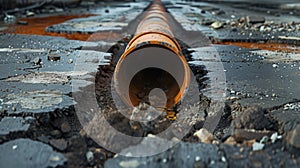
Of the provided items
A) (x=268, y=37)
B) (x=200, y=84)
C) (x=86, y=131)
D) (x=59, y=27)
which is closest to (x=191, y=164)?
(x=86, y=131)

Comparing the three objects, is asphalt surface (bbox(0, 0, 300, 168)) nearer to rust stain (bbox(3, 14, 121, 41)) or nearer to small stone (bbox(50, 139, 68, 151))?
small stone (bbox(50, 139, 68, 151))

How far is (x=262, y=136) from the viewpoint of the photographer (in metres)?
2.00

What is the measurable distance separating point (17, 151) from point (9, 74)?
5.36 feet

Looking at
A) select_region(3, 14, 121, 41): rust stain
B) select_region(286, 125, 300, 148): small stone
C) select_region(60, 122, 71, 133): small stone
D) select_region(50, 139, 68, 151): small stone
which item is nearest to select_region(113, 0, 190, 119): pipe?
select_region(60, 122, 71, 133): small stone

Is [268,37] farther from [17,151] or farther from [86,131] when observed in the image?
[17,151]

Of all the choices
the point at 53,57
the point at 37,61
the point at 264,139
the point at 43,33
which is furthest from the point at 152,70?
the point at 43,33

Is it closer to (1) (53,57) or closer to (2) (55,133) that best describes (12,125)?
(2) (55,133)

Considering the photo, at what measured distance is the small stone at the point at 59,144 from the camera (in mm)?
1905

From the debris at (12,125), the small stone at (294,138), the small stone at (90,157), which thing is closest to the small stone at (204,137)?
the small stone at (294,138)

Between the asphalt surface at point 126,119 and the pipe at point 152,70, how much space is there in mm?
192

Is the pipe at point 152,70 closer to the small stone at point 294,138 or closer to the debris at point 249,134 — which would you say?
the debris at point 249,134

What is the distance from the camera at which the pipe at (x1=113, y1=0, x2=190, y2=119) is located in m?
2.89

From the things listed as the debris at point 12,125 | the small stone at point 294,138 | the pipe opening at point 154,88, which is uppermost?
the small stone at point 294,138

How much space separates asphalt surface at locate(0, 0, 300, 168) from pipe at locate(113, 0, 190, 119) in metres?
0.19
